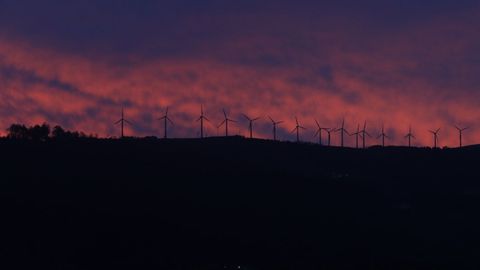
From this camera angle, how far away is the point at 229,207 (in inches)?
5261

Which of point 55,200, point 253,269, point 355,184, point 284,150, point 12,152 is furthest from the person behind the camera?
point 284,150

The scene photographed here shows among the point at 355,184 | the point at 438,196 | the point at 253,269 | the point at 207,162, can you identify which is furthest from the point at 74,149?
the point at 253,269

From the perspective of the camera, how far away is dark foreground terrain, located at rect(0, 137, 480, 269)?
102000mm

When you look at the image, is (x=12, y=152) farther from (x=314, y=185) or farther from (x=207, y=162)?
(x=314, y=185)

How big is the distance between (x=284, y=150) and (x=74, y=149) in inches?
2039

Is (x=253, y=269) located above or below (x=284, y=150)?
below

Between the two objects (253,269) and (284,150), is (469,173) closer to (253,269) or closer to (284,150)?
(284,150)

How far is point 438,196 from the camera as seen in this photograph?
6191 inches

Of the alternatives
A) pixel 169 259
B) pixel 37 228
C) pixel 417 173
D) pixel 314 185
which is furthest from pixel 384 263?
pixel 417 173

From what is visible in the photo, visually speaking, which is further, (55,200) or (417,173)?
(417,173)

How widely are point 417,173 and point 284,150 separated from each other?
30.4m

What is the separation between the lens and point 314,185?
515 feet

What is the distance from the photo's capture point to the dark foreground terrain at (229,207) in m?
102

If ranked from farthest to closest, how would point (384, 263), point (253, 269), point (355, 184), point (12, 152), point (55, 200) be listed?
point (355, 184)
point (12, 152)
point (55, 200)
point (384, 263)
point (253, 269)
